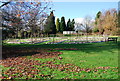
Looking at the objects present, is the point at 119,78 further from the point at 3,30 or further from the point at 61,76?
the point at 3,30

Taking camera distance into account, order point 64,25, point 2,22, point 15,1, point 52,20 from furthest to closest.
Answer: point 64,25 → point 52,20 → point 2,22 → point 15,1

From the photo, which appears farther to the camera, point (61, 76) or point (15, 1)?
point (15, 1)

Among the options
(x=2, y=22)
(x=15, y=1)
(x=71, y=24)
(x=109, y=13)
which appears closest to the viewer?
(x=15, y=1)

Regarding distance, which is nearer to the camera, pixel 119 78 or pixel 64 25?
pixel 119 78

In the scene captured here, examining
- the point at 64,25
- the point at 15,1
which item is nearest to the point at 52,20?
the point at 64,25

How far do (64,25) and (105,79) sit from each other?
36.9 m

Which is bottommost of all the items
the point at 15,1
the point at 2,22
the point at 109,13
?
the point at 2,22

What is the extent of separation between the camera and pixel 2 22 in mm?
10352

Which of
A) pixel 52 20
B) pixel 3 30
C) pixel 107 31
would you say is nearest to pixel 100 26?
pixel 107 31

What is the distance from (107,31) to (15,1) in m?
31.1

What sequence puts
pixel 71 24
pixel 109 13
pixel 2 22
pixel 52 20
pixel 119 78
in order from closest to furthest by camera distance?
pixel 119 78 → pixel 2 22 → pixel 52 20 → pixel 109 13 → pixel 71 24

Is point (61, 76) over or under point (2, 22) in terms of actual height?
under

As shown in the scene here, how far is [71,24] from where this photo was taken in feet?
145

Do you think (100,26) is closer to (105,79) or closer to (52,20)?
(52,20)
